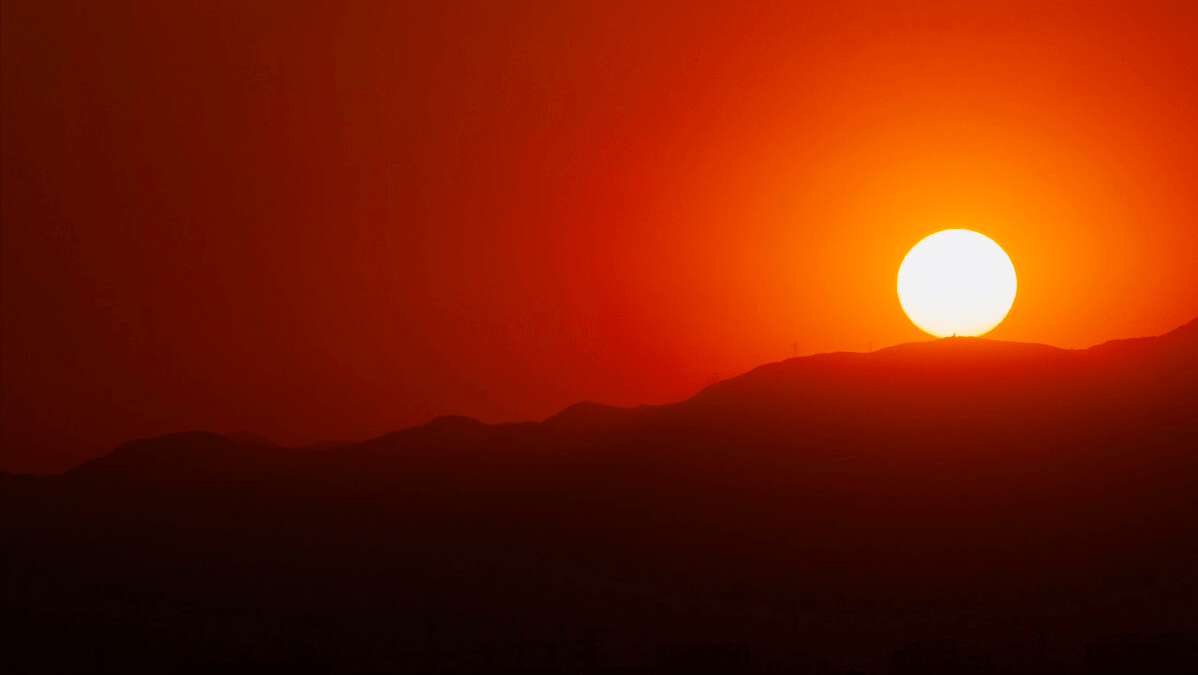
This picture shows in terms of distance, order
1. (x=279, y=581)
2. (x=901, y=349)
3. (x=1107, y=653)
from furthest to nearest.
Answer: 1. (x=901, y=349)
2. (x=279, y=581)
3. (x=1107, y=653)

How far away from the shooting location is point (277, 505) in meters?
127

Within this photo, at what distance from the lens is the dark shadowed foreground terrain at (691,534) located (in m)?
91.0

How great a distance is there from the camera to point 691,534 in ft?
351

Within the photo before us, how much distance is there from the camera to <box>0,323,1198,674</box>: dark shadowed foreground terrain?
299ft

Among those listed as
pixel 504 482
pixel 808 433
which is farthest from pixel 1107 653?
pixel 504 482

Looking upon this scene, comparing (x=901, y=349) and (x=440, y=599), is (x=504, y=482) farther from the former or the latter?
(x=901, y=349)

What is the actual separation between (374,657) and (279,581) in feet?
76.8

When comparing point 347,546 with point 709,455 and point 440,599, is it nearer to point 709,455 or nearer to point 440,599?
point 440,599

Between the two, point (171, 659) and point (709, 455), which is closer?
point (171, 659)

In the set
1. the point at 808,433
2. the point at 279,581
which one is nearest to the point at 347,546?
the point at 279,581

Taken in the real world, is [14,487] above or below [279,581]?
above

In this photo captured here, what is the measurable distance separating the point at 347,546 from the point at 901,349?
2296 inches

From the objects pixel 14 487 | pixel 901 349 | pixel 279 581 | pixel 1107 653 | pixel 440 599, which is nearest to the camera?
pixel 1107 653

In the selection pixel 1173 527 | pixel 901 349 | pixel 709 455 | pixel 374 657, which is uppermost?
pixel 901 349
